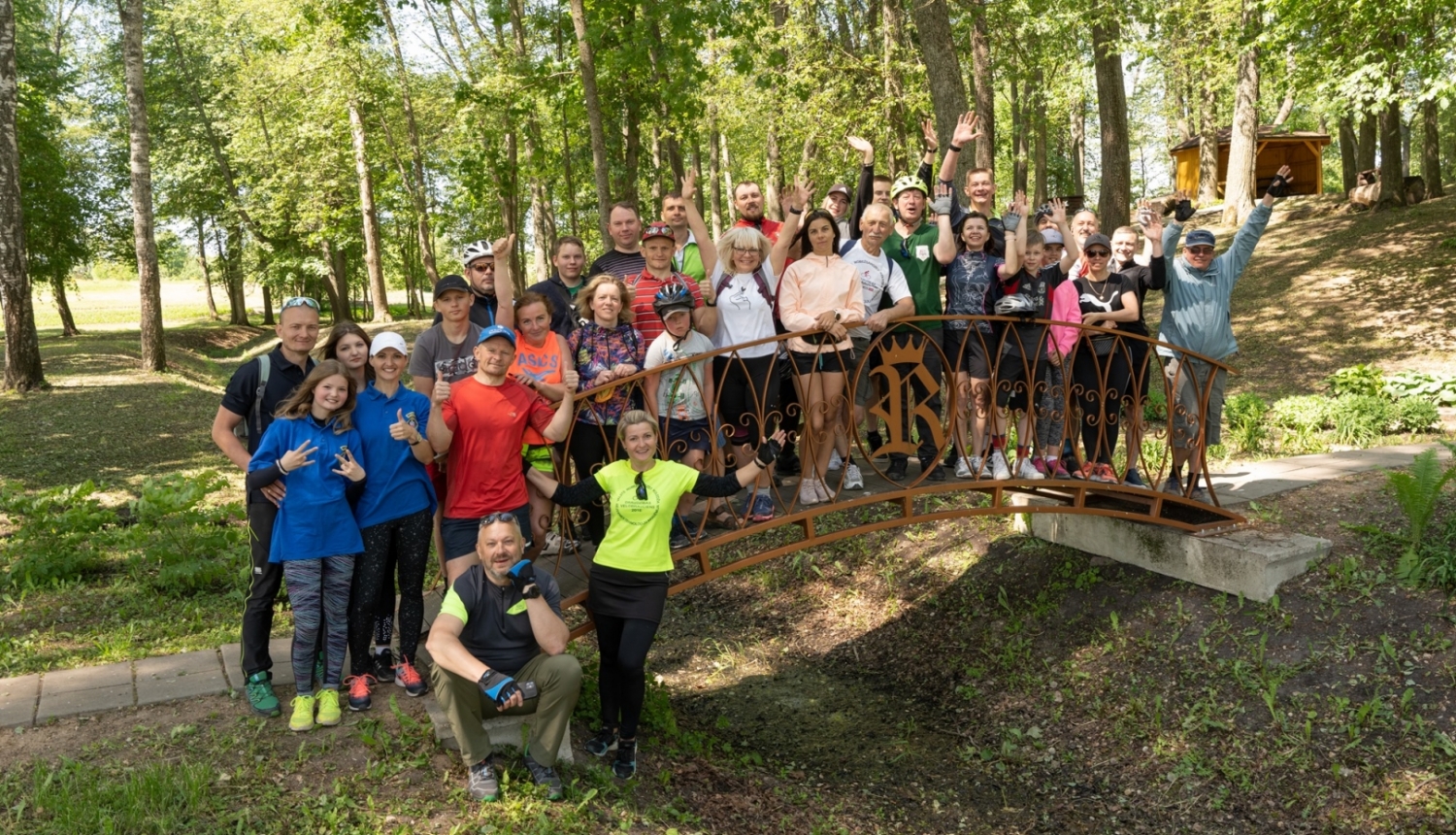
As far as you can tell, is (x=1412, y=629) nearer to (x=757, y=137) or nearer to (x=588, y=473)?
(x=588, y=473)

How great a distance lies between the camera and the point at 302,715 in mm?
4750

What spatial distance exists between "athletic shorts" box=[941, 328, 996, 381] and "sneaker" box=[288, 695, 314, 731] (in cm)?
413

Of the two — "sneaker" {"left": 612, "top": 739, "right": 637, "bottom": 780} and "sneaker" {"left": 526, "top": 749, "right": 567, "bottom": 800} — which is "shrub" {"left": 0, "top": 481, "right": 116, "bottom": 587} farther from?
"sneaker" {"left": 612, "top": 739, "right": 637, "bottom": 780}

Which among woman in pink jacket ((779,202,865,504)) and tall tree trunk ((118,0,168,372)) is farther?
tall tree trunk ((118,0,168,372))

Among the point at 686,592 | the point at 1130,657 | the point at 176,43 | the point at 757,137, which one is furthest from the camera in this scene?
the point at 176,43

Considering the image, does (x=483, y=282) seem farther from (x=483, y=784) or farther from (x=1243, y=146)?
(x=1243, y=146)

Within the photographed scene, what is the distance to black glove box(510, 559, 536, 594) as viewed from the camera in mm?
4516

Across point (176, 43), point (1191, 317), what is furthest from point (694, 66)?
point (176, 43)

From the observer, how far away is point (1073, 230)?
277 inches

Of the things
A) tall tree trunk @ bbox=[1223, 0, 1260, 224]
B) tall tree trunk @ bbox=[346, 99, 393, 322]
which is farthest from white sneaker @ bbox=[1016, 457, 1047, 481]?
tall tree trunk @ bbox=[346, 99, 393, 322]

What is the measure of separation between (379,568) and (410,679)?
627mm

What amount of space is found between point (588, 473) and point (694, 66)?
29.3ft

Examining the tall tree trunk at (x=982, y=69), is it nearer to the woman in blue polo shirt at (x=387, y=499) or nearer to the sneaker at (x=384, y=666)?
the woman in blue polo shirt at (x=387, y=499)

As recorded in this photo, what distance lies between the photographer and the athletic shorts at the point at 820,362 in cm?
587
